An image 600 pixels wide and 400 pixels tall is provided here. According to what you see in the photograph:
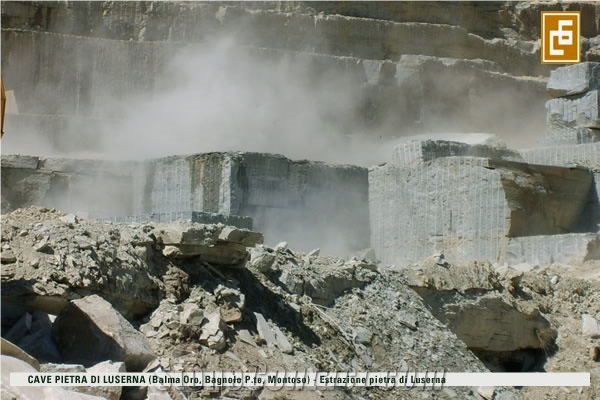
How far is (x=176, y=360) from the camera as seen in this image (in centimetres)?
698

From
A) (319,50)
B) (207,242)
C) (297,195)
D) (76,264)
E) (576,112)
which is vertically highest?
(319,50)

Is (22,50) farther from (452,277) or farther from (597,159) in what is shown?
(452,277)

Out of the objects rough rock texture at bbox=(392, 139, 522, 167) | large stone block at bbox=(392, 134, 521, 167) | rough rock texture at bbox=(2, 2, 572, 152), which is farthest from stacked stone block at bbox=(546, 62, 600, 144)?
rough rock texture at bbox=(2, 2, 572, 152)

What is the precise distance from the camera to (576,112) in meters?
22.3

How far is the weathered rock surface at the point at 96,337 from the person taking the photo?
6.47m

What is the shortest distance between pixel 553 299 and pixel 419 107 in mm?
18283

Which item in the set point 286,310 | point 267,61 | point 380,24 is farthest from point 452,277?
point 380,24

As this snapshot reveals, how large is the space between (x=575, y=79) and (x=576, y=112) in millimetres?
697

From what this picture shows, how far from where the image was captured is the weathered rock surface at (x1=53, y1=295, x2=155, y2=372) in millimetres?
6473

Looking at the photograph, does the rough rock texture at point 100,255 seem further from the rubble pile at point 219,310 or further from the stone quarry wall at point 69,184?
the stone quarry wall at point 69,184

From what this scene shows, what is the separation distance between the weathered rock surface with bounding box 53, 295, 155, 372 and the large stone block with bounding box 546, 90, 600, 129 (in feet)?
55.9

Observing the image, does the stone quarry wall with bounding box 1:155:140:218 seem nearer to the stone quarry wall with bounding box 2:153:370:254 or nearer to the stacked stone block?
the stone quarry wall with bounding box 2:153:370:254

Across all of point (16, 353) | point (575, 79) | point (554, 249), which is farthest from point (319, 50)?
point (16, 353)

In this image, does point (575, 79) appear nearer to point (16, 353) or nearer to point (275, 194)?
point (275, 194)
